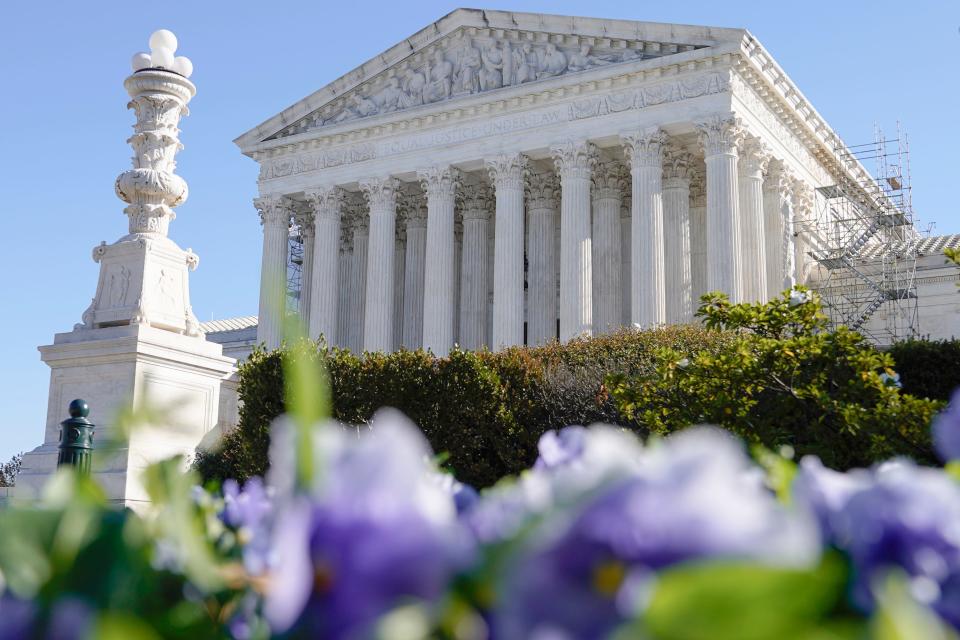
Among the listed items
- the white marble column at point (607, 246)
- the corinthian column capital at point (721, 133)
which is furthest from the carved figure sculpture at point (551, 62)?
the corinthian column capital at point (721, 133)

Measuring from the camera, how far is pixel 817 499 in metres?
1.45

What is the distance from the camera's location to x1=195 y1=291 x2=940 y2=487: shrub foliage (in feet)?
32.3

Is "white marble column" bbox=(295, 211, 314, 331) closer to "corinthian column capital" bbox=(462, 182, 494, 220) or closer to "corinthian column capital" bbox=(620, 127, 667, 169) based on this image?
"corinthian column capital" bbox=(462, 182, 494, 220)

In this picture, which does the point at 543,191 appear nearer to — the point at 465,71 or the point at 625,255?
the point at 625,255

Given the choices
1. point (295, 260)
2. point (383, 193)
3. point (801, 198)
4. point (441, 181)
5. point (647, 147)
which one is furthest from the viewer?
point (295, 260)

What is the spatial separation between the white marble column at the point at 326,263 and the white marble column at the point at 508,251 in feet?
27.5

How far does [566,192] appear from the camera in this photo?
38969 millimetres

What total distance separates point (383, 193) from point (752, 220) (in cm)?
1633

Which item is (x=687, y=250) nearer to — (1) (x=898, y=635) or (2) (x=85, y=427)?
(2) (x=85, y=427)

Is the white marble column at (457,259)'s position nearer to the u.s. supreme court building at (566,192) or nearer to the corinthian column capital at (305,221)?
the u.s. supreme court building at (566,192)

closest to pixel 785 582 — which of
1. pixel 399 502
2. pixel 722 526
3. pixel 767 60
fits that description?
pixel 722 526

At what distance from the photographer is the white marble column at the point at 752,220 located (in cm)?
3684

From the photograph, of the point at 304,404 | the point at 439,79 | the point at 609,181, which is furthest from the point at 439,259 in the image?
the point at 304,404

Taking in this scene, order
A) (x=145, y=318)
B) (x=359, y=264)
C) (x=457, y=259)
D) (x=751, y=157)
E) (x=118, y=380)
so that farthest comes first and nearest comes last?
(x=457, y=259) → (x=359, y=264) → (x=751, y=157) → (x=145, y=318) → (x=118, y=380)
